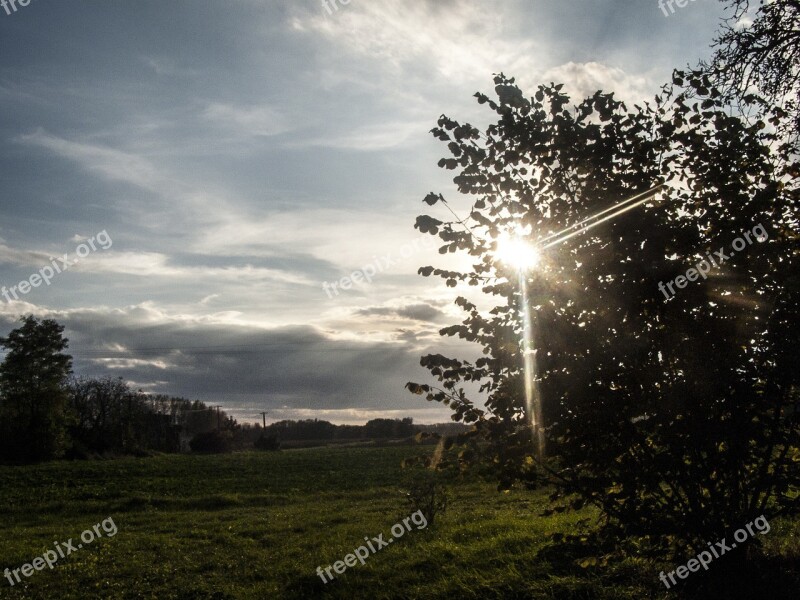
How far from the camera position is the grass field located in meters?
8.30

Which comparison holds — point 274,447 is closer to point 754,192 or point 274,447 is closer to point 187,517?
point 187,517

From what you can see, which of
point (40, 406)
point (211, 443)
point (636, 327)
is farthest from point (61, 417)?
point (636, 327)

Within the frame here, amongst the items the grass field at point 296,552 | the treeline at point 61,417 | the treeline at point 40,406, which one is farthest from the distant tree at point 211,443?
the grass field at point 296,552

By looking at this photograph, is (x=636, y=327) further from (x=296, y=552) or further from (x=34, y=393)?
(x=34, y=393)

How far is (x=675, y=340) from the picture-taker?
5.18 metres

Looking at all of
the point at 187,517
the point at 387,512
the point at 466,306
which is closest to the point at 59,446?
the point at 187,517

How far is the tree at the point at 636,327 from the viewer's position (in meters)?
4.90

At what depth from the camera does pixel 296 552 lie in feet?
46.5

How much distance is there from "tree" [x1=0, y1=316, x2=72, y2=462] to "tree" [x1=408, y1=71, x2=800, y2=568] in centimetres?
6385

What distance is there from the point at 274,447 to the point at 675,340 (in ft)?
274

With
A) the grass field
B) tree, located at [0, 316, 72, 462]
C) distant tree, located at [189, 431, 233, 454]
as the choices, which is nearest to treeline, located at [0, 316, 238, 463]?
tree, located at [0, 316, 72, 462]

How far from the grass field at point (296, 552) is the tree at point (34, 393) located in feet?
89.6

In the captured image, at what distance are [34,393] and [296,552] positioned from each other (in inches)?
2313

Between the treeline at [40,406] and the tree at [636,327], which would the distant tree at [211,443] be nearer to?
the treeline at [40,406]
